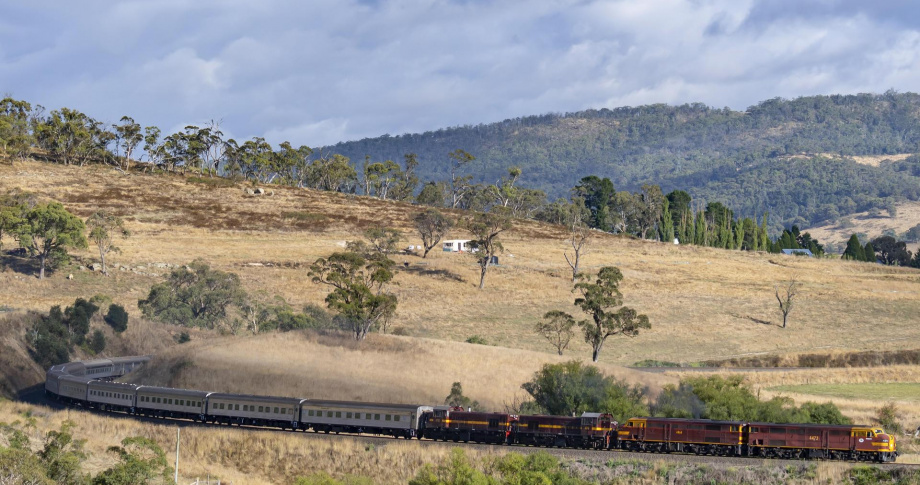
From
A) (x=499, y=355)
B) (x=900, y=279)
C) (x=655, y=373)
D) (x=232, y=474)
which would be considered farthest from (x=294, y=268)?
(x=900, y=279)

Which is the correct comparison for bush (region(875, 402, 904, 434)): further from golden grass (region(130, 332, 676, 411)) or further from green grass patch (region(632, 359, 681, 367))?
green grass patch (region(632, 359, 681, 367))

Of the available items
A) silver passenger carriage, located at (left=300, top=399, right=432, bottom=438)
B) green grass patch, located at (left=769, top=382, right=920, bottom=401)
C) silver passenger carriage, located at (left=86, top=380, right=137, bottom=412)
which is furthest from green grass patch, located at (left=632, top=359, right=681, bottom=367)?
silver passenger carriage, located at (left=86, top=380, right=137, bottom=412)

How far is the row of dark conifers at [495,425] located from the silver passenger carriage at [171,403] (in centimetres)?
6

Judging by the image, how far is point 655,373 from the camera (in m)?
66.1

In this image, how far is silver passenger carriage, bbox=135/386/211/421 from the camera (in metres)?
52.0

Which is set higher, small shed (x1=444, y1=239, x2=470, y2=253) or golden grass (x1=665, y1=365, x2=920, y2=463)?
small shed (x1=444, y1=239, x2=470, y2=253)

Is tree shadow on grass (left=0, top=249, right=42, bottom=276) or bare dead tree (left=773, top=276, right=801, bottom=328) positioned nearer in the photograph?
bare dead tree (left=773, top=276, right=801, bottom=328)

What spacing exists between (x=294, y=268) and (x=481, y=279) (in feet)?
72.9

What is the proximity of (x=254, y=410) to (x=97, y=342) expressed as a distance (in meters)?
35.2

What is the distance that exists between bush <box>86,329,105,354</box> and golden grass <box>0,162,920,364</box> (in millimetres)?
Result: 11574

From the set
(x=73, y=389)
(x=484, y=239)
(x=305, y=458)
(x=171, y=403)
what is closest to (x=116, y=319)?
(x=73, y=389)

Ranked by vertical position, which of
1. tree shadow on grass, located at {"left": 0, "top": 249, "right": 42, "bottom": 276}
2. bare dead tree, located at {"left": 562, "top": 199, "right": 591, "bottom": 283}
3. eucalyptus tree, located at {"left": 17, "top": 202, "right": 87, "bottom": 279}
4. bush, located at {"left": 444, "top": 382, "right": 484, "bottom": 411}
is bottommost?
bush, located at {"left": 444, "top": 382, "right": 484, "bottom": 411}

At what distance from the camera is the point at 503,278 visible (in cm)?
11444

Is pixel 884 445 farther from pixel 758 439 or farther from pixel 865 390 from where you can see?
pixel 865 390
